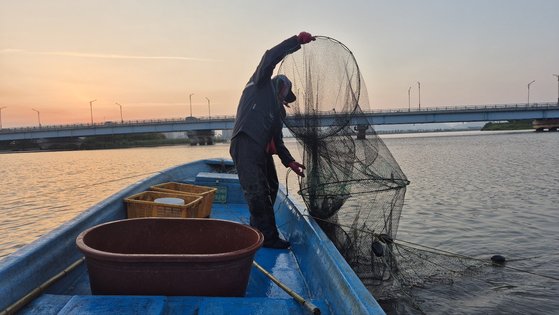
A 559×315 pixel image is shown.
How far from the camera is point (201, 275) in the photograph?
9.67 feet

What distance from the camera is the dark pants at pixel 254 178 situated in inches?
185

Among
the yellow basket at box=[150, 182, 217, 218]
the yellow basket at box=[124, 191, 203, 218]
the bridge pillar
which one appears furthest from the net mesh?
the bridge pillar

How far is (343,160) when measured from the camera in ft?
17.5

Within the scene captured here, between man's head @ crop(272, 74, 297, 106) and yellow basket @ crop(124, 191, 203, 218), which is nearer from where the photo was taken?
man's head @ crop(272, 74, 297, 106)

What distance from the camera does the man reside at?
460 cm

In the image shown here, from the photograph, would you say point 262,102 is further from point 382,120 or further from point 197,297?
point 382,120

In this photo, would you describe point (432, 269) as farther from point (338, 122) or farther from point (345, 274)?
point (345, 274)

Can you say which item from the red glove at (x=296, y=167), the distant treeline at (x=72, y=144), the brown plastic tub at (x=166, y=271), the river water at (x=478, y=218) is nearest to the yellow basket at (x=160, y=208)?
the red glove at (x=296, y=167)

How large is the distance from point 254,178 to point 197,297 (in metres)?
2.00

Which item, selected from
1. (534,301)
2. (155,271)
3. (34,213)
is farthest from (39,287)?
(34,213)

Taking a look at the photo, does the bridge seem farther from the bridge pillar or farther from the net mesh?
the net mesh

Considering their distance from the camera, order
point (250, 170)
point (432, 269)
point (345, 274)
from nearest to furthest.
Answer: point (345, 274) < point (250, 170) < point (432, 269)

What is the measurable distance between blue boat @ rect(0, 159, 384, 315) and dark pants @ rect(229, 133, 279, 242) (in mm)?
418

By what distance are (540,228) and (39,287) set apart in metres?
10.7
